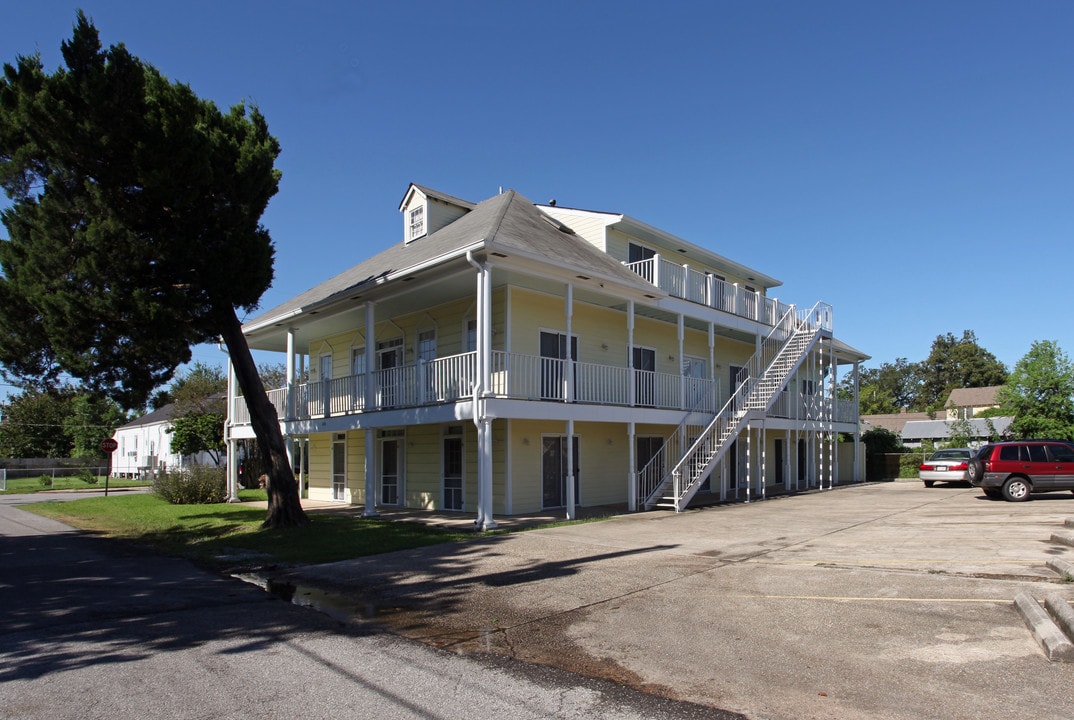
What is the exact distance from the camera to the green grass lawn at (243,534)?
12.8 meters

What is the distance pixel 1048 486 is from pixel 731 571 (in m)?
14.2

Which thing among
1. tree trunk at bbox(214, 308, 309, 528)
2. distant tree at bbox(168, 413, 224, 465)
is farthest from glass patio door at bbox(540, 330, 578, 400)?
distant tree at bbox(168, 413, 224, 465)

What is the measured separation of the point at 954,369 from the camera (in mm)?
94625

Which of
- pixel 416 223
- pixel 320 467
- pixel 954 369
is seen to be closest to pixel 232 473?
pixel 320 467

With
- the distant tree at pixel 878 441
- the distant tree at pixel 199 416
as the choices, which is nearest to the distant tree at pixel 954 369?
the distant tree at pixel 878 441

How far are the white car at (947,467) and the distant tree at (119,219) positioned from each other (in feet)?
79.6

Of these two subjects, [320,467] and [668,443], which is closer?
[668,443]

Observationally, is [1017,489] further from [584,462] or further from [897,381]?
[897,381]

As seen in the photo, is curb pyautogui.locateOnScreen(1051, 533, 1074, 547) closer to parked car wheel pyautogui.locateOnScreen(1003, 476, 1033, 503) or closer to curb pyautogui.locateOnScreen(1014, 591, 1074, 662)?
curb pyautogui.locateOnScreen(1014, 591, 1074, 662)

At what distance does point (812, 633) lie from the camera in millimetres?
6715

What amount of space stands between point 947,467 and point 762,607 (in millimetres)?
22752

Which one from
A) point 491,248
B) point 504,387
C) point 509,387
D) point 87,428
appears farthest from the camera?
point 87,428

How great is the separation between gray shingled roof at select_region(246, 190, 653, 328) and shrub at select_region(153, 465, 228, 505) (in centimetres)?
526

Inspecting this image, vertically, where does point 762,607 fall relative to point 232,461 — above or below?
below
